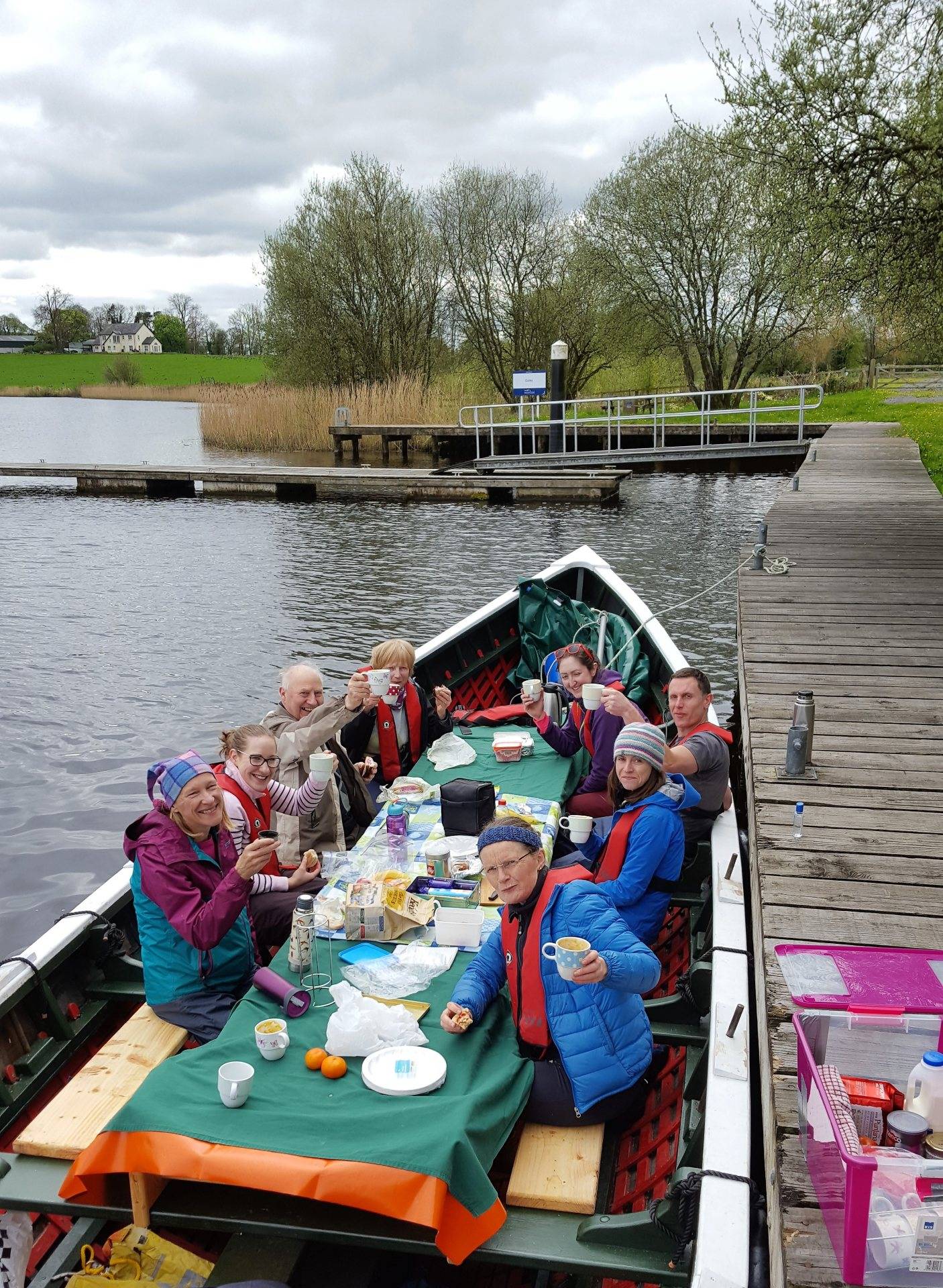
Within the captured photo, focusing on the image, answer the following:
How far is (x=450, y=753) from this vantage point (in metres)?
6.31

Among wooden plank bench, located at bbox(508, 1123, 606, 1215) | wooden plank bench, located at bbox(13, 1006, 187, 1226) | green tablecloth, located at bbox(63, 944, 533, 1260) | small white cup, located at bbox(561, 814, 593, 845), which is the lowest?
wooden plank bench, located at bbox(508, 1123, 606, 1215)

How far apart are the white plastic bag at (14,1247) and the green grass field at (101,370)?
7940 centimetres

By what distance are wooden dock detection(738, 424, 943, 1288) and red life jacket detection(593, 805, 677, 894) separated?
0.43 m

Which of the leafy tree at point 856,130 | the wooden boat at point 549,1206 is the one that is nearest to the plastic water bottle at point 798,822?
the wooden boat at point 549,1206

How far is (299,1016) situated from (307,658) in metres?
9.62

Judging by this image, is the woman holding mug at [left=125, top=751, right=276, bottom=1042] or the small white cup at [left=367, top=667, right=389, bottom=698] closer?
the woman holding mug at [left=125, top=751, right=276, bottom=1042]

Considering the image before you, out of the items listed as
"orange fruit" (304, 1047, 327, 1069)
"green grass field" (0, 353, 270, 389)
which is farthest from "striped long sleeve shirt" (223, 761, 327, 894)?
"green grass field" (0, 353, 270, 389)

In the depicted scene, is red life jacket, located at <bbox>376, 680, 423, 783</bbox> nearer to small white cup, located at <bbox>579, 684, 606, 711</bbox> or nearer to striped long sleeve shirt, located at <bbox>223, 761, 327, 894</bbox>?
striped long sleeve shirt, located at <bbox>223, 761, 327, 894</bbox>

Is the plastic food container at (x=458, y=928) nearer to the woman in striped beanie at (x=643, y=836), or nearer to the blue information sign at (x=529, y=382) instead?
the woman in striped beanie at (x=643, y=836)

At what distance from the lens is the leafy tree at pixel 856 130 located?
11789 mm

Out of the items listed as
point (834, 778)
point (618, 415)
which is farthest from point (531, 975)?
point (618, 415)

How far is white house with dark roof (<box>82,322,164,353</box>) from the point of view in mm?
117750

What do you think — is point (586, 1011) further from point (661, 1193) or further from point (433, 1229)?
point (433, 1229)

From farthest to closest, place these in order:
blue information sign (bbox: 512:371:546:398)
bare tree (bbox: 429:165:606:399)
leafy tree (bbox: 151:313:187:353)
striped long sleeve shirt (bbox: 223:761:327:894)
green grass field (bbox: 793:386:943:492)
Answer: leafy tree (bbox: 151:313:187:353), bare tree (bbox: 429:165:606:399), blue information sign (bbox: 512:371:546:398), green grass field (bbox: 793:386:943:492), striped long sleeve shirt (bbox: 223:761:327:894)
